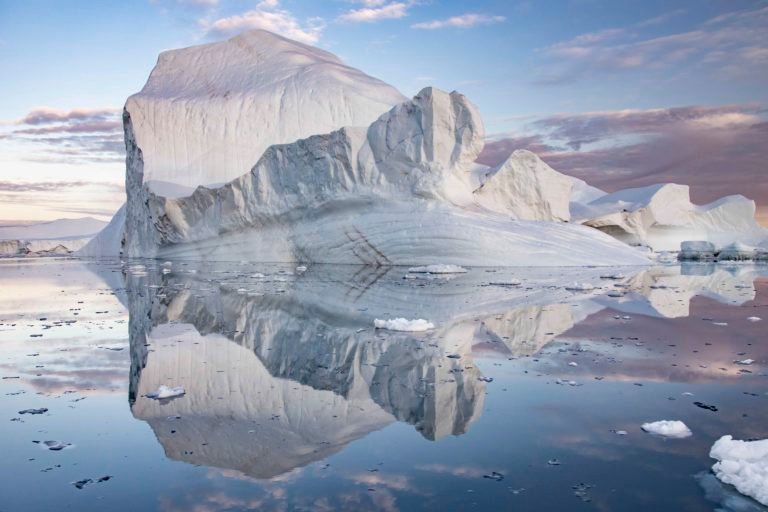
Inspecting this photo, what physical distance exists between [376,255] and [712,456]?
12393mm

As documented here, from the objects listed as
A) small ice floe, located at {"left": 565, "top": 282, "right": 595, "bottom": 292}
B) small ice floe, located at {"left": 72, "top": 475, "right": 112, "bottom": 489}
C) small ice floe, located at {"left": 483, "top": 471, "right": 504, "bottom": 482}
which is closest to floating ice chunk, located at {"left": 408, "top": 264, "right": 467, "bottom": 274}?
small ice floe, located at {"left": 565, "top": 282, "right": 595, "bottom": 292}

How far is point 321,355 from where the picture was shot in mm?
4527

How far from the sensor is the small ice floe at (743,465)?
83.8 inches

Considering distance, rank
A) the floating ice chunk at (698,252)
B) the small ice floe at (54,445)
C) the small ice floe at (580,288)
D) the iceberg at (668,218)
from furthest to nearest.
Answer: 1. the iceberg at (668,218)
2. the floating ice chunk at (698,252)
3. the small ice floe at (580,288)
4. the small ice floe at (54,445)

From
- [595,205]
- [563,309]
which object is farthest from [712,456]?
[595,205]

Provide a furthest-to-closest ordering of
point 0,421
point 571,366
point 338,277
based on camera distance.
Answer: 1. point 338,277
2. point 571,366
3. point 0,421

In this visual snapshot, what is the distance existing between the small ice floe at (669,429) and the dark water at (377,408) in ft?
0.22

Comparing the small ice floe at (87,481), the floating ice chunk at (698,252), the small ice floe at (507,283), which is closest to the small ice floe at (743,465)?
the small ice floe at (87,481)

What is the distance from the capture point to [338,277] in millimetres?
11898

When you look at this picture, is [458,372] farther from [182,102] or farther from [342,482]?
[182,102]

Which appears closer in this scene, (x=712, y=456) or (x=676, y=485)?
(x=676, y=485)

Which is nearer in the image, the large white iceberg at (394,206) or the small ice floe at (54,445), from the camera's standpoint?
the small ice floe at (54,445)

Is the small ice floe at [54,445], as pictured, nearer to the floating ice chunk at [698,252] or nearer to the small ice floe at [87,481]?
the small ice floe at [87,481]

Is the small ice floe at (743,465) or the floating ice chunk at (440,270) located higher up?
the small ice floe at (743,465)
